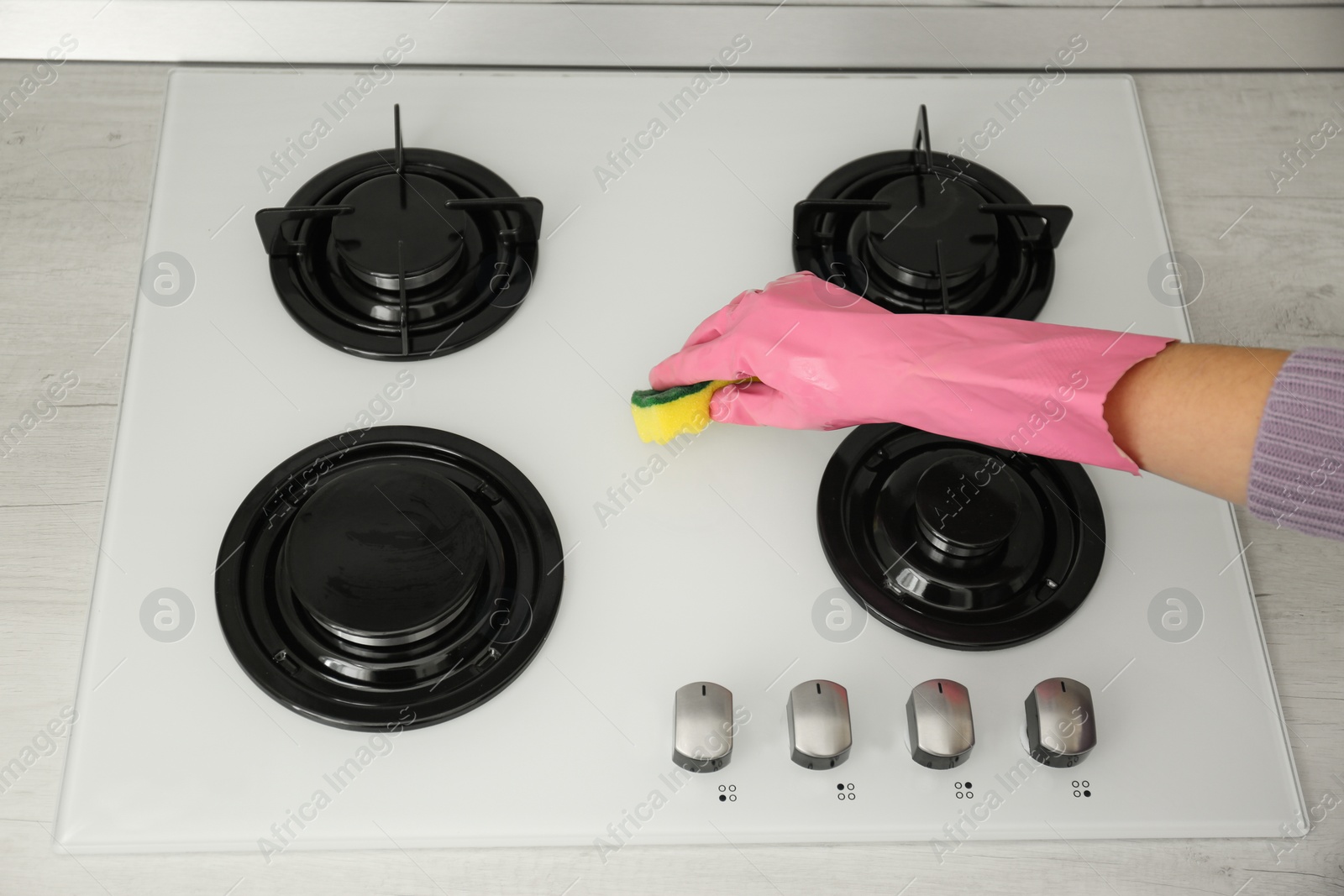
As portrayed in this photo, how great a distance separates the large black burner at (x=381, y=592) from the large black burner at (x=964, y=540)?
0.78 feet

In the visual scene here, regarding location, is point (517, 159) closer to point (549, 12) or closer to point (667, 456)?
point (549, 12)

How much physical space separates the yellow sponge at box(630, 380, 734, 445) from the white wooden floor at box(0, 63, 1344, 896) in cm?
31

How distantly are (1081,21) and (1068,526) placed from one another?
22.6 inches

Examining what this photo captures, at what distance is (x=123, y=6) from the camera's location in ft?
3.10

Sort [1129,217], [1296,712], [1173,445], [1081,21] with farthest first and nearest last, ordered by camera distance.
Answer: [1081,21] < [1129,217] < [1296,712] < [1173,445]

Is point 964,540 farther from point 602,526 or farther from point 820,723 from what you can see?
point 602,526

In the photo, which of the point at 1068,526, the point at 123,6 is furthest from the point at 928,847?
the point at 123,6

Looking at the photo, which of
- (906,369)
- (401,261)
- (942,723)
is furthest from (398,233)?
(942,723)

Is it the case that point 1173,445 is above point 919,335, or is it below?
below

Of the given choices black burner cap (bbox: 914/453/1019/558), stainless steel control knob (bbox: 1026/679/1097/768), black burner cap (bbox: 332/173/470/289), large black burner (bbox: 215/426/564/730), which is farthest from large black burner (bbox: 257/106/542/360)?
stainless steel control knob (bbox: 1026/679/1097/768)

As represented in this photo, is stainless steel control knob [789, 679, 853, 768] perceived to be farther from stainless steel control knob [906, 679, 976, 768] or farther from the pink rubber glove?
the pink rubber glove

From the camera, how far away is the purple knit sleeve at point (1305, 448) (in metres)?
0.54

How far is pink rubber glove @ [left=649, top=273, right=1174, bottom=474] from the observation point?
2.12 feet

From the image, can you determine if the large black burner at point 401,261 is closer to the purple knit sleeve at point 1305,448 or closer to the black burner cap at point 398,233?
the black burner cap at point 398,233
